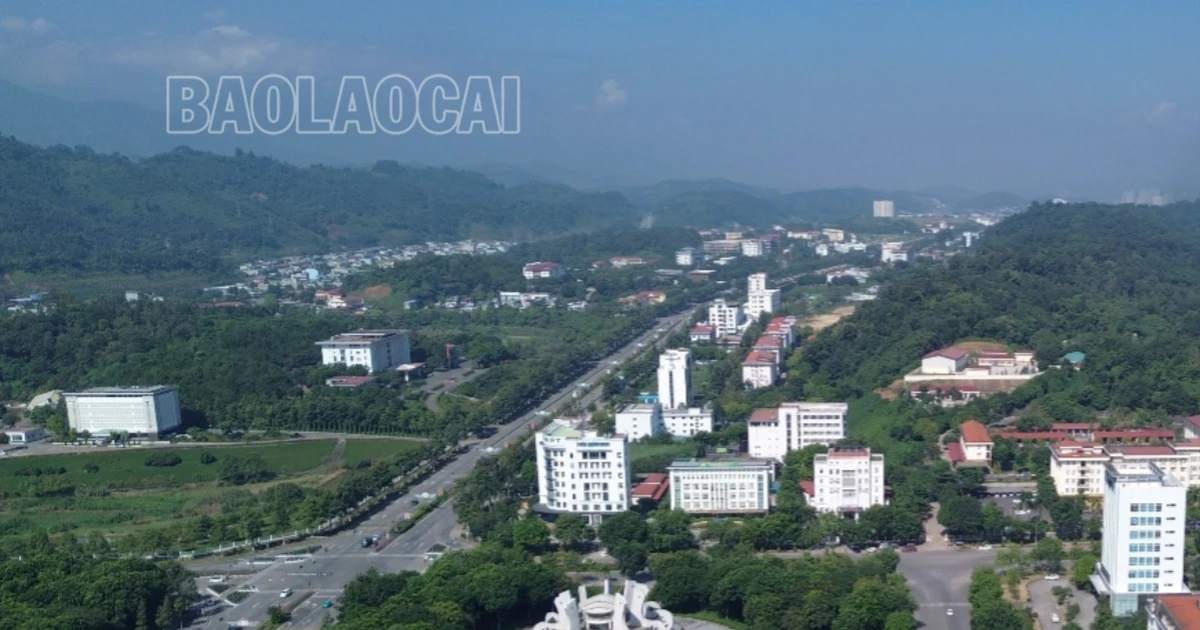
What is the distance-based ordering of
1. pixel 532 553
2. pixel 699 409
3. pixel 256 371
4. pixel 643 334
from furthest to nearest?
pixel 643 334 → pixel 256 371 → pixel 699 409 → pixel 532 553

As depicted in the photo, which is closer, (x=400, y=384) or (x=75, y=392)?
(x=75, y=392)

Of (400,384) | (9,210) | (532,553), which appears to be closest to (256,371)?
Result: (400,384)

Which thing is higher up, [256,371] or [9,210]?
[9,210]

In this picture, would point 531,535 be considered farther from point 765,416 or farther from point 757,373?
point 757,373

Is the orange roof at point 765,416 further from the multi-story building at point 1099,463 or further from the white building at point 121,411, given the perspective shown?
the white building at point 121,411

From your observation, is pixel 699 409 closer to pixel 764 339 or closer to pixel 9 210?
pixel 764 339

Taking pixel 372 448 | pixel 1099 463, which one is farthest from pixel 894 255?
pixel 1099 463

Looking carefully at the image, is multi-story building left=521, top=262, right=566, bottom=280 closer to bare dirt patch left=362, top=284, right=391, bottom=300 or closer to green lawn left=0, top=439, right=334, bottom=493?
bare dirt patch left=362, top=284, right=391, bottom=300

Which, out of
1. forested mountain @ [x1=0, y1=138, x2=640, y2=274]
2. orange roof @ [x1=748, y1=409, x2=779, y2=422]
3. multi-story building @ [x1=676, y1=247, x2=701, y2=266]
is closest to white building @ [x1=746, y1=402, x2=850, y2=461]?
orange roof @ [x1=748, y1=409, x2=779, y2=422]
